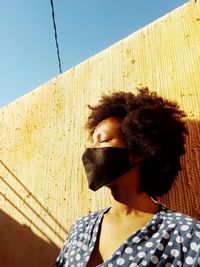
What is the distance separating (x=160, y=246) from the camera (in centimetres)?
139

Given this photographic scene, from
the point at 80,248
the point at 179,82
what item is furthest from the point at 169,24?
the point at 80,248

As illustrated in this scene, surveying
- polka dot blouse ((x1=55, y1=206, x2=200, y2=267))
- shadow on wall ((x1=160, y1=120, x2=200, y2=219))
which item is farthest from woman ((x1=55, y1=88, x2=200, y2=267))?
shadow on wall ((x1=160, y1=120, x2=200, y2=219))

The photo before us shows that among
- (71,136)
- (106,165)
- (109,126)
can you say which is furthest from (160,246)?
(71,136)

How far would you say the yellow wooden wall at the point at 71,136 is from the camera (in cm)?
226

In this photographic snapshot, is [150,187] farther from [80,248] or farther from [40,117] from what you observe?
[40,117]

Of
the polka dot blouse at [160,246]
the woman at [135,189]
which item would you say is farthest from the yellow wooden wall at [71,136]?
the polka dot blouse at [160,246]

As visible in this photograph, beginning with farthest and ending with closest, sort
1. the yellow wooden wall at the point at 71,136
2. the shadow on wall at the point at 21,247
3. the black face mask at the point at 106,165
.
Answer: the shadow on wall at the point at 21,247 < the yellow wooden wall at the point at 71,136 < the black face mask at the point at 106,165

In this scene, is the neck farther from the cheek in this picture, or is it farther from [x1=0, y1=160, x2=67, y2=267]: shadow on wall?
[x1=0, y1=160, x2=67, y2=267]: shadow on wall

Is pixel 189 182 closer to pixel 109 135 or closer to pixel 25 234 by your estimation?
pixel 109 135

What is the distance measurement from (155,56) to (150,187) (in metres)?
1.16

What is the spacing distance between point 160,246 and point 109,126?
0.79 m

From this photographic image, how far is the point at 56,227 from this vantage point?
2559 mm

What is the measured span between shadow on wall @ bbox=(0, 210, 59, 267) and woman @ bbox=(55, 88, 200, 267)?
2.47ft

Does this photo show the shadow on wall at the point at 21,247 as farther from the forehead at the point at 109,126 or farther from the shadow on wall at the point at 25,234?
the forehead at the point at 109,126
